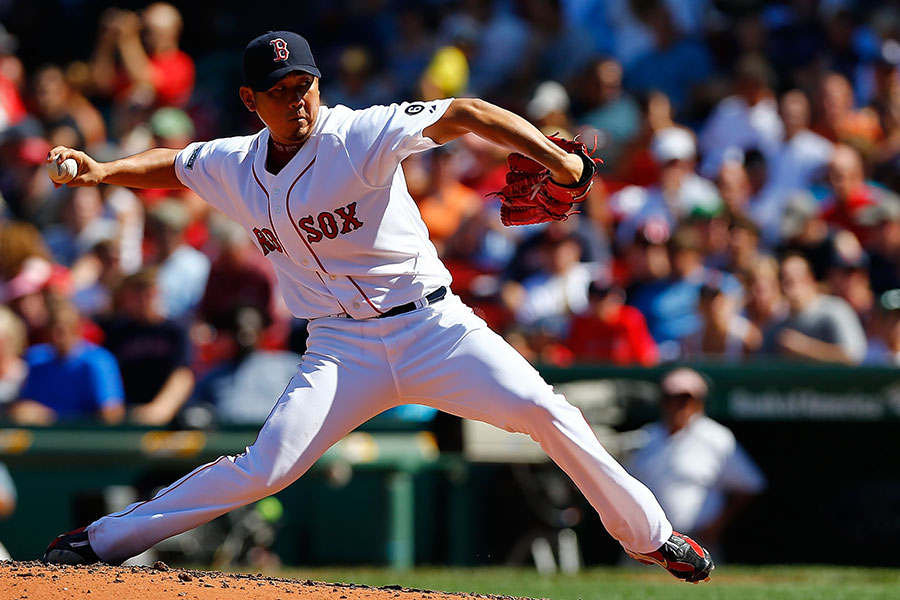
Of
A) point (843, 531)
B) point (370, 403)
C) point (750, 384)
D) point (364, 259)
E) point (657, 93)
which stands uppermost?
point (657, 93)

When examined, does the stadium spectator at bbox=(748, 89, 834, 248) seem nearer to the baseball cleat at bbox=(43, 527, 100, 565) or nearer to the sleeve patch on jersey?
the sleeve patch on jersey

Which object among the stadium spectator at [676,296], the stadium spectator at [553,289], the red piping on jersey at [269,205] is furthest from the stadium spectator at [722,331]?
the red piping on jersey at [269,205]

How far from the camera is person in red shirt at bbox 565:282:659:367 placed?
28.0ft

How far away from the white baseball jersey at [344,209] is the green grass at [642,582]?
213 cm

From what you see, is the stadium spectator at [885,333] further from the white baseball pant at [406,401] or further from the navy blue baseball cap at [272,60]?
the navy blue baseball cap at [272,60]

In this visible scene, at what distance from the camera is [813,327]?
8250 mm

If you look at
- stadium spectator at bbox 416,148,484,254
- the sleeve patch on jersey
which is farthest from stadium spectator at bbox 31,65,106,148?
the sleeve patch on jersey

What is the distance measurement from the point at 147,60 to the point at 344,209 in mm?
8904

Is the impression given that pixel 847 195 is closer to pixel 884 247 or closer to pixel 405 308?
pixel 884 247

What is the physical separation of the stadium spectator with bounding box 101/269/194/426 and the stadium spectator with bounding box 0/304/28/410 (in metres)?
0.62

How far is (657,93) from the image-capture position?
10336mm

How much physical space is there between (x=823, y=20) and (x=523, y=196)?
7332mm

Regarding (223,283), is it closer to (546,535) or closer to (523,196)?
(546,535)

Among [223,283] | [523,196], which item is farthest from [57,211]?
→ [523,196]
